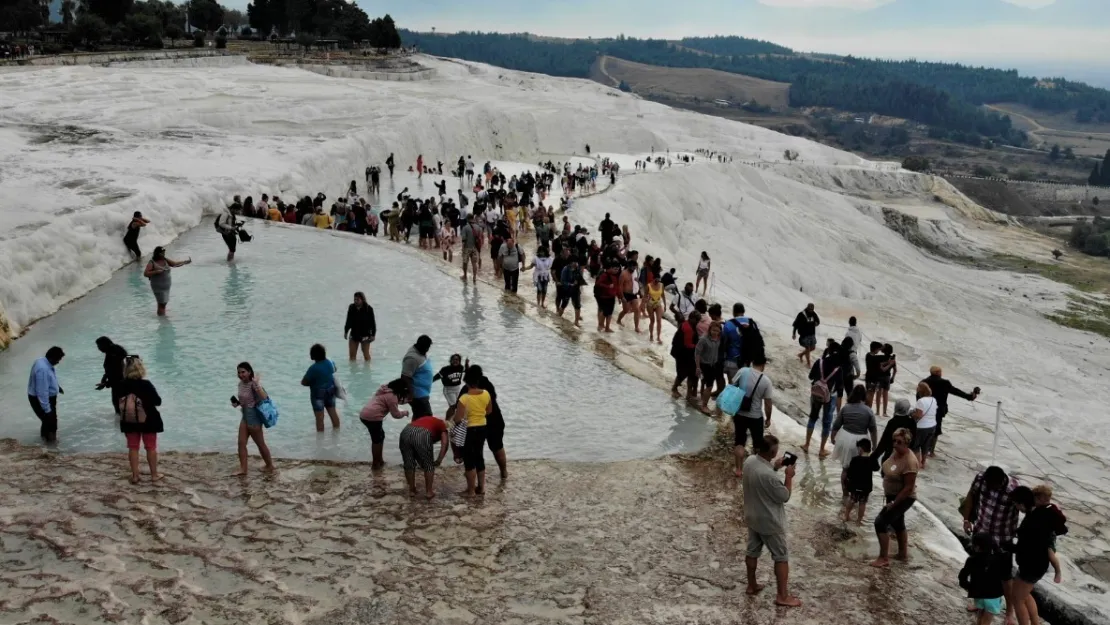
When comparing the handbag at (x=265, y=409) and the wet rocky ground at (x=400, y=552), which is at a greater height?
the handbag at (x=265, y=409)

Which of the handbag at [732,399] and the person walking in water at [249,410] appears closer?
the person walking in water at [249,410]

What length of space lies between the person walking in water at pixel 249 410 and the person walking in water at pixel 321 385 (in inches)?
33.0

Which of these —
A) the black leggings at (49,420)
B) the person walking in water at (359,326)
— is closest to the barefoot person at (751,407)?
the person walking in water at (359,326)

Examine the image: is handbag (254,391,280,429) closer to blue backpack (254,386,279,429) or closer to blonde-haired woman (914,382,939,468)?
blue backpack (254,386,279,429)

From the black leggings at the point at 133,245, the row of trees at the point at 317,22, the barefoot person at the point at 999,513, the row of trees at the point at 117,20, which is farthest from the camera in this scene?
the row of trees at the point at 317,22

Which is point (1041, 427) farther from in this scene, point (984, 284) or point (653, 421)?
point (984, 284)

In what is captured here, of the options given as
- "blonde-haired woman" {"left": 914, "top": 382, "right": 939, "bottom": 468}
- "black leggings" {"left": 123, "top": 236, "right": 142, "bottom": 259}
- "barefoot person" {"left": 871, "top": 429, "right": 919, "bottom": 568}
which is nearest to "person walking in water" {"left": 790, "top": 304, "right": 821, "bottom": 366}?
"blonde-haired woman" {"left": 914, "top": 382, "right": 939, "bottom": 468}

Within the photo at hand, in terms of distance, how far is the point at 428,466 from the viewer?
8109 mm

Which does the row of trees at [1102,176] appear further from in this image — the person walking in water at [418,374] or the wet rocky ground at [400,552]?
the person walking in water at [418,374]

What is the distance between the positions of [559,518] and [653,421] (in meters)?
2.76

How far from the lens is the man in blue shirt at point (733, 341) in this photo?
413 inches

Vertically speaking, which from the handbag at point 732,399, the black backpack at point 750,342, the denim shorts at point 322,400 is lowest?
the denim shorts at point 322,400

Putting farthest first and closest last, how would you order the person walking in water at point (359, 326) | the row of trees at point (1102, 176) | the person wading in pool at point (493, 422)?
the row of trees at point (1102, 176) < the person walking in water at point (359, 326) < the person wading in pool at point (493, 422)

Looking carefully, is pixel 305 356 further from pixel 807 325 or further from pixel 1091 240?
pixel 1091 240
